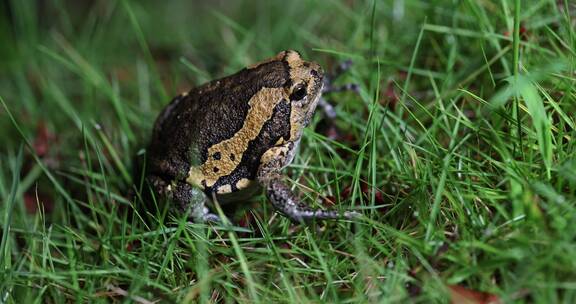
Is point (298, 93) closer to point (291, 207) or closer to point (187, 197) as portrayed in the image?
point (291, 207)

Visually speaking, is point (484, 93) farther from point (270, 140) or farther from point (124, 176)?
point (124, 176)

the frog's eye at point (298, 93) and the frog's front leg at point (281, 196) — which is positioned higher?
the frog's eye at point (298, 93)

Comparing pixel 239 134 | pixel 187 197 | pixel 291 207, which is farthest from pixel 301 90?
pixel 187 197

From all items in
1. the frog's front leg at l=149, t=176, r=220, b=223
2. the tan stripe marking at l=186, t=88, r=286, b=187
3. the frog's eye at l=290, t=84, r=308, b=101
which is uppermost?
the frog's eye at l=290, t=84, r=308, b=101

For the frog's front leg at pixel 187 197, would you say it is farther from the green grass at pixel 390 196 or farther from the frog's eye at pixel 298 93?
the frog's eye at pixel 298 93

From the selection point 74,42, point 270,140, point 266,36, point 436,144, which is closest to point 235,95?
point 270,140

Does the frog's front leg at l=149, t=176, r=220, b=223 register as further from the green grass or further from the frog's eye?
the frog's eye

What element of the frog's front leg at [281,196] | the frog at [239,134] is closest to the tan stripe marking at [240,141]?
the frog at [239,134]

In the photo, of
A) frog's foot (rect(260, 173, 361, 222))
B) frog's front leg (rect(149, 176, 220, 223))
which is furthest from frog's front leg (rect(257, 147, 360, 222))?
frog's front leg (rect(149, 176, 220, 223))

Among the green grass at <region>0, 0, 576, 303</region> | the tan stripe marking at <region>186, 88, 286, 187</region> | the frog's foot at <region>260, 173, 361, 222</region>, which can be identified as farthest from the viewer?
the tan stripe marking at <region>186, 88, 286, 187</region>
